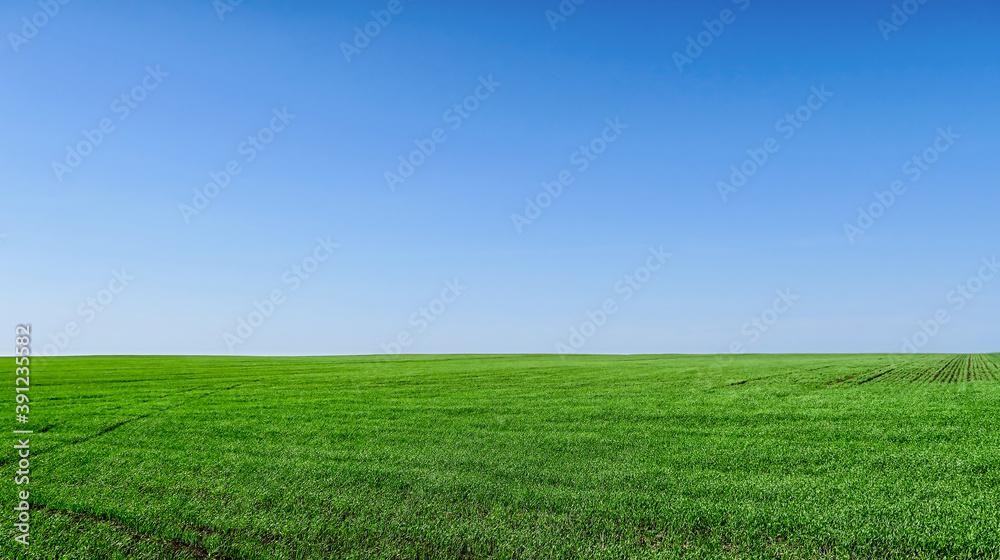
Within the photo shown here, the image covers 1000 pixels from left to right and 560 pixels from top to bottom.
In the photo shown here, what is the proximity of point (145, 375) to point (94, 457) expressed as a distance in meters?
27.5

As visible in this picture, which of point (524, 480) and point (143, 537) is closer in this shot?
point (143, 537)

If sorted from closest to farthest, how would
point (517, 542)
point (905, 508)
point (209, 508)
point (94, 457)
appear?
point (517, 542) → point (905, 508) → point (209, 508) → point (94, 457)

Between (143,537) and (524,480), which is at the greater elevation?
(524,480)

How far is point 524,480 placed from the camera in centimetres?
1029

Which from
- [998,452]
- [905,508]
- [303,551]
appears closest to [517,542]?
[303,551]

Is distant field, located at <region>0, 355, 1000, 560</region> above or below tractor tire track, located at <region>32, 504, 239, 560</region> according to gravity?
above

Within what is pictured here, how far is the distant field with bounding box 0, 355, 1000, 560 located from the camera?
25.4 feet

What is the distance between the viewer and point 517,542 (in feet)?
25.3

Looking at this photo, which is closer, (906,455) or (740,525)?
(740,525)

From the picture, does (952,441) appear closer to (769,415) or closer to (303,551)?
(769,415)

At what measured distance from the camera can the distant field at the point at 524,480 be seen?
7742 mm

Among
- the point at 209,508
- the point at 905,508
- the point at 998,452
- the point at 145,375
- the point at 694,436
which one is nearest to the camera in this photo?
the point at 905,508

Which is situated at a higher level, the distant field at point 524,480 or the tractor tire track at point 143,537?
the distant field at point 524,480

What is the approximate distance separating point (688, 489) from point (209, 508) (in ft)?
27.4
